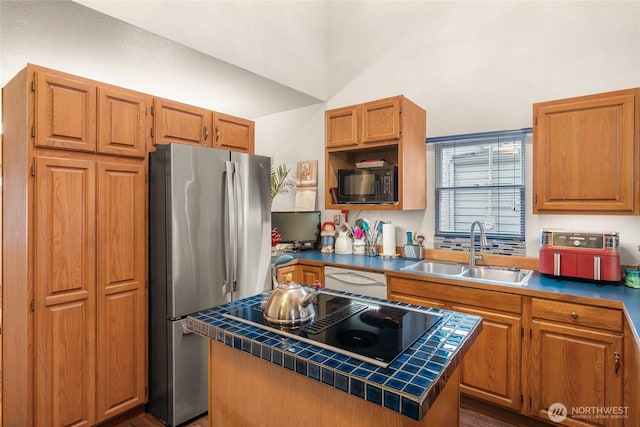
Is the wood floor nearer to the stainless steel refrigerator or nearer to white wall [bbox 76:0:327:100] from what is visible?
the stainless steel refrigerator

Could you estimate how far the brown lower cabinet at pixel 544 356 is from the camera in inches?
76.3

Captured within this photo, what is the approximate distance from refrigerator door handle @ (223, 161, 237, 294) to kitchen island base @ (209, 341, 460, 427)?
0.92m

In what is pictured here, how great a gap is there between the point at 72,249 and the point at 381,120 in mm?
2431

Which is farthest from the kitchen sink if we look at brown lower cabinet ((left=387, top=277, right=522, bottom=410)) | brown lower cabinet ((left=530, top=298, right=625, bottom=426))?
brown lower cabinet ((left=530, top=298, right=625, bottom=426))

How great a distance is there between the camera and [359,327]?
1.40m

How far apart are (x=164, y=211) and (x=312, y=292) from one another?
4.17 feet

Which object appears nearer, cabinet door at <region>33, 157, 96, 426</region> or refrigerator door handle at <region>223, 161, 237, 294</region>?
cabinet door at <region>33, 157, 96, 426</region>

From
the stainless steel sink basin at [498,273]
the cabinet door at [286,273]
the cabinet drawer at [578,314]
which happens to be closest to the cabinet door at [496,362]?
the cabinet drawer at [578,314]

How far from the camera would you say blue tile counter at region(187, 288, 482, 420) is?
3.12ft

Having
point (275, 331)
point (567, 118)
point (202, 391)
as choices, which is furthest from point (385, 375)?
point (567, 118)

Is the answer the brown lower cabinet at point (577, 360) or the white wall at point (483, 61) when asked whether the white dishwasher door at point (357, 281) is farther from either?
the brown lower cabinet at point (577, 360)

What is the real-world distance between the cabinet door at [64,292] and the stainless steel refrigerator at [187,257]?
1.17 ft

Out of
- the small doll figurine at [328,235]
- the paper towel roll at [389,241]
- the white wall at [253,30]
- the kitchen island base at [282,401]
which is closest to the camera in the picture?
the kitchen island base at [282,401]

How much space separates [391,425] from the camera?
1.07m
